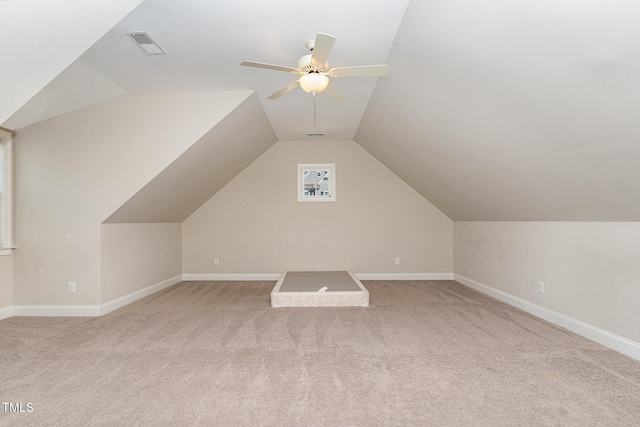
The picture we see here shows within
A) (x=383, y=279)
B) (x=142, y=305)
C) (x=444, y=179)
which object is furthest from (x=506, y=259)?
(x=142, y=305)

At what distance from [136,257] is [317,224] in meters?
2.89

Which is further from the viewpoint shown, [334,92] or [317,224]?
[317,224]

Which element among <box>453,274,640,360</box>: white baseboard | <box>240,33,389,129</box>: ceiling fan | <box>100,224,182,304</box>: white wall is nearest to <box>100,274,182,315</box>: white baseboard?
<box>100,224,182,304</box>: white wall

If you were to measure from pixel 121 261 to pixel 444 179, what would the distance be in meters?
4.29

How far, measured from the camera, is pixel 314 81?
2.62 metres

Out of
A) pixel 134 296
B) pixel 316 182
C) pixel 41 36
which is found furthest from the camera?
pixel 316 182

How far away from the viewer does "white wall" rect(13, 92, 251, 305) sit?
3938 mm

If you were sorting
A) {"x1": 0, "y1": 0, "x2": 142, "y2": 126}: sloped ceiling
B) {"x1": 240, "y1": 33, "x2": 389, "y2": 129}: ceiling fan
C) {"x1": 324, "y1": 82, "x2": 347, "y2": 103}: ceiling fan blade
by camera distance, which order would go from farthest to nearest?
{"x1": 324, "y1": 82, "x2": 347, "y2": 103}: ceiling fan blade
{"x1": 240, "y1": 33, "x2": 389, "y2": 129}: ceiling fan
{"x1": 0, "y1": 0, "x2": 142, "y2": 126}: sloped ceiling

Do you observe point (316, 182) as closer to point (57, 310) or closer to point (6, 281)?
point (57, 310)

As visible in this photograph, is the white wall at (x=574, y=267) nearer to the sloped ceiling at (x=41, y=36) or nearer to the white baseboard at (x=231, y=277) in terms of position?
the white baseboard at (x=231, y=277)

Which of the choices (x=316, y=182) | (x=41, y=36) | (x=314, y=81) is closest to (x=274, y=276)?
(x=316, y=182)

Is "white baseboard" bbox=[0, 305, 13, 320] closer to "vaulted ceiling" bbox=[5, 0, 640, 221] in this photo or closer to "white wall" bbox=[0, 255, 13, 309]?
"white wall" bbox=[0, 255, 13, 309]

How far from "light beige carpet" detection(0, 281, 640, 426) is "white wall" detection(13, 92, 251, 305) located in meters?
0.54

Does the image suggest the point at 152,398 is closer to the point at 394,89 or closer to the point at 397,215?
the point at 394,89
